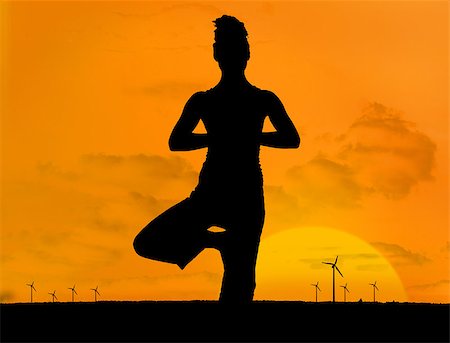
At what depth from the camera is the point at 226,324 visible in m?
13.7

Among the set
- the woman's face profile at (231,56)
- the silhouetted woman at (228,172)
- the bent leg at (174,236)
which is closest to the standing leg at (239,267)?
the silhouetted woman at (228,172)

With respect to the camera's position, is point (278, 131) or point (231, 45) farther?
point (278, 131)

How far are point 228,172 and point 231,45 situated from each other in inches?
72.3

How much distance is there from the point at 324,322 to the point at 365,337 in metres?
1.63

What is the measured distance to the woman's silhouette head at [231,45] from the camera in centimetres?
1475

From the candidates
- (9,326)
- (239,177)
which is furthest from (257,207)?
(9,326)

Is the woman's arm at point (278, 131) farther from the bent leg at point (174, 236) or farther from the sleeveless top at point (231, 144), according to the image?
the bent leg at point (174, 236)

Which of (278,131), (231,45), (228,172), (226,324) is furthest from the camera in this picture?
(278,131)

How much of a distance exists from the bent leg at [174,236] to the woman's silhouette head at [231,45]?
2.09 m

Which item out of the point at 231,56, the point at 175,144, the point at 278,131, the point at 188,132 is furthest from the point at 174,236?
the point at 231,56

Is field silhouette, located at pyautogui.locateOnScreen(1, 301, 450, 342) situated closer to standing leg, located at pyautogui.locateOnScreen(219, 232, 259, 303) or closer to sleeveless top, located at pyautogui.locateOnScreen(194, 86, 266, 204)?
standing leg, located at pyautogui.locateOnScreen(219, 232, 259, 303)

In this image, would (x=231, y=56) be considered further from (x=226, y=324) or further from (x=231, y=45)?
(x=226, y=324)

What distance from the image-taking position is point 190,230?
14.5 metres

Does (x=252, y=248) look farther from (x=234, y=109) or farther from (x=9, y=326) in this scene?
(x=9, y=326)
